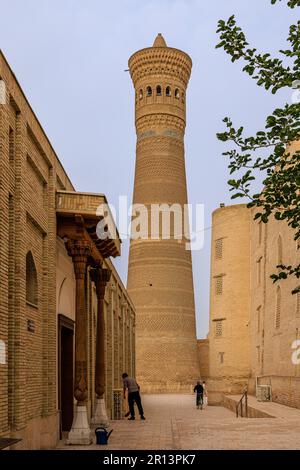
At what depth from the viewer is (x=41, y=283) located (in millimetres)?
11852

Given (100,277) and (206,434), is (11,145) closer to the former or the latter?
(100,277)

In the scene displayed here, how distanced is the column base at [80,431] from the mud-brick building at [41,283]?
16 millimetres

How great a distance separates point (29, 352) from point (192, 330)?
118 feet

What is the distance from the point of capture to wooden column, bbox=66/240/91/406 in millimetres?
12680

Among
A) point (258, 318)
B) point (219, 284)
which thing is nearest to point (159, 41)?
point (219, 284)

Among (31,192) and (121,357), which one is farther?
(121,357)

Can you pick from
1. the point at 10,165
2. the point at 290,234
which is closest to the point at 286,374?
the point at 290,234

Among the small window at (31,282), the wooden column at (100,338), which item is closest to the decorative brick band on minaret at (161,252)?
the wooden column at (100,338)

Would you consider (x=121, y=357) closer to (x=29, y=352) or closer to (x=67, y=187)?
(x=67, y=187)

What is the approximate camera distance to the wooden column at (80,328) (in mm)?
12680

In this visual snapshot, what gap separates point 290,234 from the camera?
86.2 ft

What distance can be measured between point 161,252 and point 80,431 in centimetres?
3278

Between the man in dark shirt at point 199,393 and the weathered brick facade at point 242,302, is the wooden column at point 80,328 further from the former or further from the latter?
the weathered brick facade at point 242,302

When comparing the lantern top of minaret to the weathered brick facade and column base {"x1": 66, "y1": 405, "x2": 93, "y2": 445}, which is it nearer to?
the weathered brick facade
